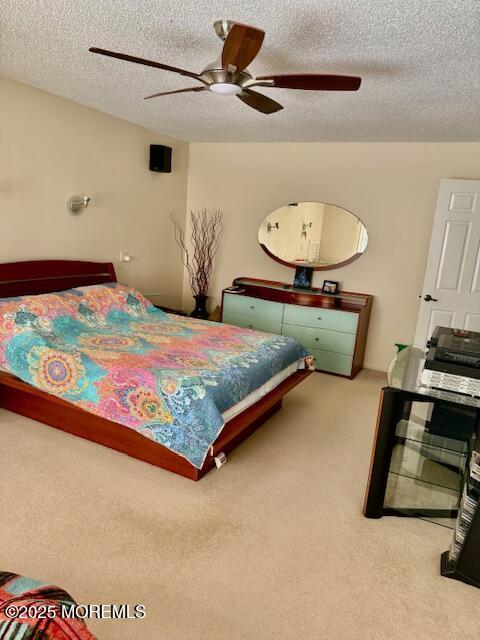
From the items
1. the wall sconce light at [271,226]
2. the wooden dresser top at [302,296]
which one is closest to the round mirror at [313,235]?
the wall sconce light at [271,226]

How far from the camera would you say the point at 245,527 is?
86.1 inches

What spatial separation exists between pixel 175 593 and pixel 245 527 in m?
0.51

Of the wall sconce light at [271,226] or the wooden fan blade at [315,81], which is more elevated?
the wooden fan blade at [315,81]

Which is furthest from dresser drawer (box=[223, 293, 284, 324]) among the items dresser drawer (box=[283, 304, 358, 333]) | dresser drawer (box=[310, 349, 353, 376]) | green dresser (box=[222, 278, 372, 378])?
dresser drawer (box=[310, 349, 353, 376])

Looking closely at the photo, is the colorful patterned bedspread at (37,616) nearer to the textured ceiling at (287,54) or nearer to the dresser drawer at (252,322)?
the textured ceiling at (287,54)

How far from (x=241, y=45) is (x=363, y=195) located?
3.02m

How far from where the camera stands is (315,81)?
214cm

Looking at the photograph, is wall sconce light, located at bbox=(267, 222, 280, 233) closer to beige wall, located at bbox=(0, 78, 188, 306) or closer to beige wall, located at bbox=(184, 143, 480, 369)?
beige wall, located at bbox=(184, 143, 480, 369)

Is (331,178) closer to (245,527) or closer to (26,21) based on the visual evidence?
(26,21)

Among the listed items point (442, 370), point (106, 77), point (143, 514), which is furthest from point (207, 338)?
point (106, 77)

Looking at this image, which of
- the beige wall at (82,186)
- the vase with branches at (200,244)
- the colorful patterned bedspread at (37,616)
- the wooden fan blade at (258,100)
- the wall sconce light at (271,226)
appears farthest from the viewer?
the vase with branches at (200,244)

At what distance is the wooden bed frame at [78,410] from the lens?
2.60 meters

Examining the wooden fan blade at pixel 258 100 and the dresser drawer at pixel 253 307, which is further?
the dresser drawer at pixel 253 307

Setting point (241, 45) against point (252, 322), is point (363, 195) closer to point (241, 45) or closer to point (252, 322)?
point (252, 322)
